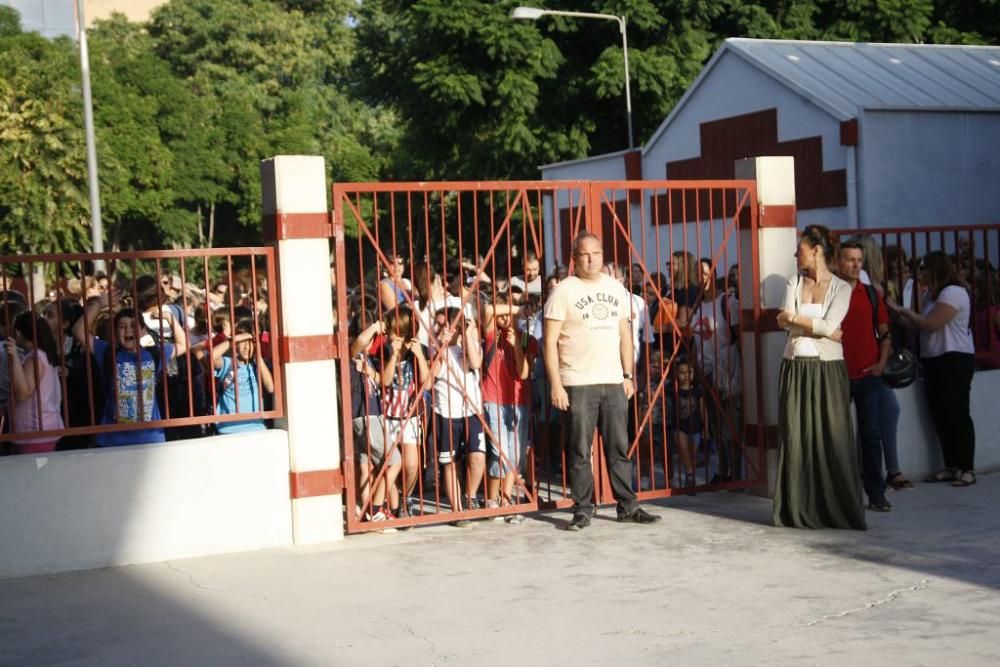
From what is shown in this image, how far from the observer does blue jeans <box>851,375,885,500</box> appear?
9578 mm

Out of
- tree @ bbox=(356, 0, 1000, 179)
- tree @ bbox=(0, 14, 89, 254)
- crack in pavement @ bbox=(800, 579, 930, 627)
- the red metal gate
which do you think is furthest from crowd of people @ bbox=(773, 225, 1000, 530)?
tree @ bbox=(0, 14, 89, 254)

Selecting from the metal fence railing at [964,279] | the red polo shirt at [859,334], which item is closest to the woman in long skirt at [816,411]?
the red polo shirt at [859,334]

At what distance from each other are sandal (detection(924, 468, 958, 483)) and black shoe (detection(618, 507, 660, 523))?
2.64 m

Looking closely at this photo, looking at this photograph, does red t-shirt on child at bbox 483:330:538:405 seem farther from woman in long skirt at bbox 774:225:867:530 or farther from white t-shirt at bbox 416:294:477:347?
woman in long skirt at bbox 774:225:867:530

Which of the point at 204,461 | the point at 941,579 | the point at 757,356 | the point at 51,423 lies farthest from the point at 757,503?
the point at 51,423

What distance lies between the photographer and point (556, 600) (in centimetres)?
733

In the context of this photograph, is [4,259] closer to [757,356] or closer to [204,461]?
[204,461]

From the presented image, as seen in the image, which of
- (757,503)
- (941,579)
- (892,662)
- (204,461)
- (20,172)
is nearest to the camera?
(892,662)

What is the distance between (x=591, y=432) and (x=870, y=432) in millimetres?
1992

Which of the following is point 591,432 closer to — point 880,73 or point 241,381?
point 241,381

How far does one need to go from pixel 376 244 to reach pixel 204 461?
1698 mm

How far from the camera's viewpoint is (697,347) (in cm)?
1063

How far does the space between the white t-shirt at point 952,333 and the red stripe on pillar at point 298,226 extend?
4546mm

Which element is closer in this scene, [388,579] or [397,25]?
[388,579]
